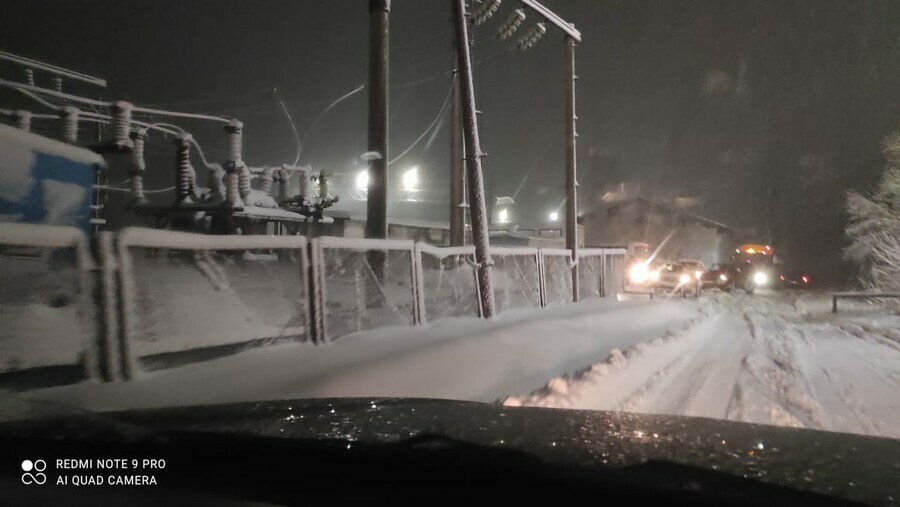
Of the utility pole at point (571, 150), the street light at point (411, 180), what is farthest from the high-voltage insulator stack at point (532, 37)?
the street light at point (411, 180)

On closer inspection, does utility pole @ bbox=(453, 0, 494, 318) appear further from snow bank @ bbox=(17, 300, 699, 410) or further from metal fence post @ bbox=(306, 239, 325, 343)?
metal fence post @ bbox=(306, 239, 325, 343)

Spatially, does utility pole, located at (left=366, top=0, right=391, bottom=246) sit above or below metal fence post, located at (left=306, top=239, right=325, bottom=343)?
above

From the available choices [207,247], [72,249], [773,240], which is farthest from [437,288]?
[773,240]

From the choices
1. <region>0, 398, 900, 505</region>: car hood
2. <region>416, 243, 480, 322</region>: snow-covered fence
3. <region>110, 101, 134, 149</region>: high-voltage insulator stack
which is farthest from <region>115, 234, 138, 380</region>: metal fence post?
<region>110, 101, 134, 149</region>: high-voltage insulator stack

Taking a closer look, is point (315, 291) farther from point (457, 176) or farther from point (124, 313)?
point (457, 176)

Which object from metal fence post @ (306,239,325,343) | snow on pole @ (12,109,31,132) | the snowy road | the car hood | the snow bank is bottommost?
the snowy road

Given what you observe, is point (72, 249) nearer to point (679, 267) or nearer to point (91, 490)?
point (91, 490)

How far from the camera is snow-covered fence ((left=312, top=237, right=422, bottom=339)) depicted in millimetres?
8789

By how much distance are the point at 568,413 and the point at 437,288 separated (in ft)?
23.9

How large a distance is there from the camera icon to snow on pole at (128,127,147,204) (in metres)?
17.0

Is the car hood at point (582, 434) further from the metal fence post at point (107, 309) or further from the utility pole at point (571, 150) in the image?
the utility pole at point (571, 150)

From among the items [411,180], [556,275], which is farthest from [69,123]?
[411,180]

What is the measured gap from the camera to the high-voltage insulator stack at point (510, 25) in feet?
52.1

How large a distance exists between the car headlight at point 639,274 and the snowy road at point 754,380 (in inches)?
565
